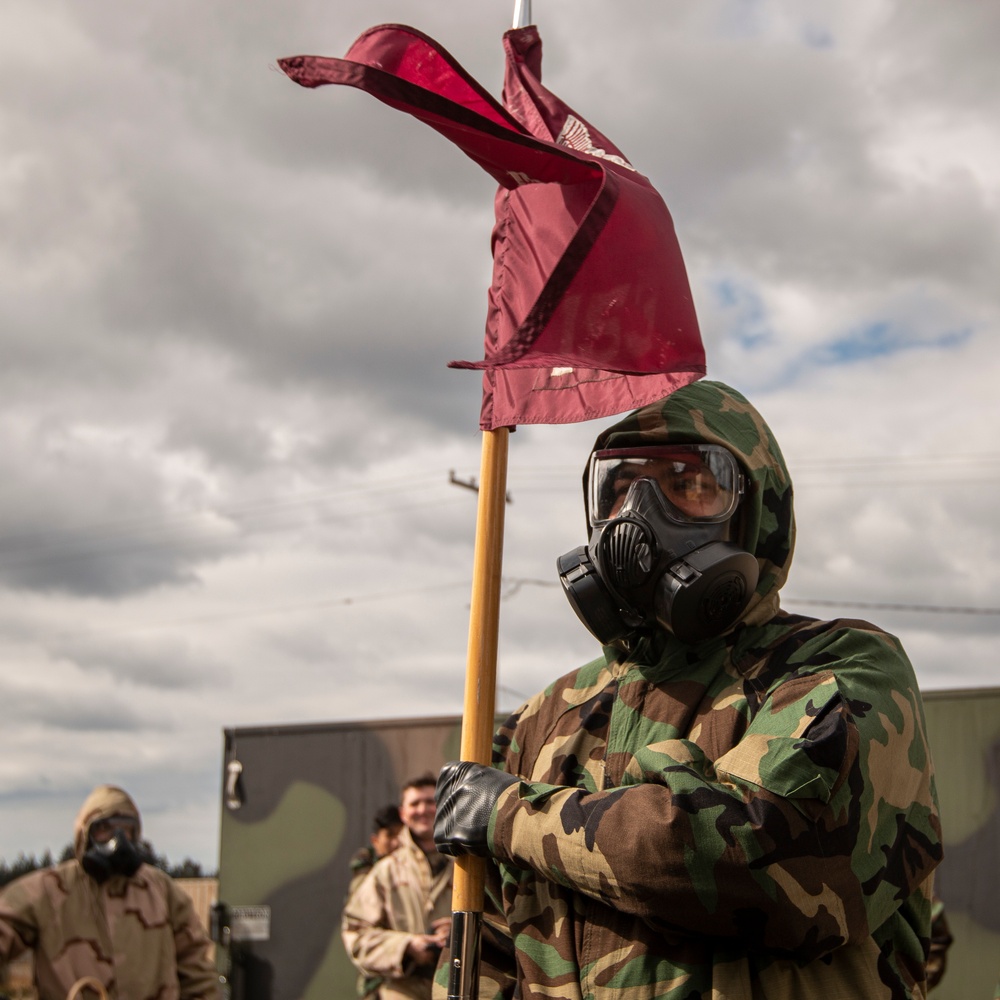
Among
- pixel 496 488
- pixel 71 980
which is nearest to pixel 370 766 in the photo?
pixel 71 980

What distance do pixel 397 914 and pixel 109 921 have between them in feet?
5.99

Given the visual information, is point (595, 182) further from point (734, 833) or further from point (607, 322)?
point (734, 833)

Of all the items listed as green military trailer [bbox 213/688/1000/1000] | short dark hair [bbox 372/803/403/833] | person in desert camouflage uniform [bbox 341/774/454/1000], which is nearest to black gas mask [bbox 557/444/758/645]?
person in desert camouflage uniform [bbox 341/774/454/1000]

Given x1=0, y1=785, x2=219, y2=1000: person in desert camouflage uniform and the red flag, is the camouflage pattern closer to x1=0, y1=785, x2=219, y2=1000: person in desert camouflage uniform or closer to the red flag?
x1=0, y1=785, x2=219, y2=1000: person in desert camouflage uniform

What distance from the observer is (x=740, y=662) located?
267 cm

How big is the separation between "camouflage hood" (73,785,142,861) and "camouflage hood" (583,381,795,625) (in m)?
5.19

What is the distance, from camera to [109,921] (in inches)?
270

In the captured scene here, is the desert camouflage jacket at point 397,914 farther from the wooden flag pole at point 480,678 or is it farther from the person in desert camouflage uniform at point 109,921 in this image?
the wooden flag pole at point 480,678

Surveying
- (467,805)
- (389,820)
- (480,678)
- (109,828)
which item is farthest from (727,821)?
(389,820)

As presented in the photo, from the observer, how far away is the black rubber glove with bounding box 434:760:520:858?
8.30 ft

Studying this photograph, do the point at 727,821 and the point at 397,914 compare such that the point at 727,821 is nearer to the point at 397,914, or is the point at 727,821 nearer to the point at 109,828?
the point at 109,828

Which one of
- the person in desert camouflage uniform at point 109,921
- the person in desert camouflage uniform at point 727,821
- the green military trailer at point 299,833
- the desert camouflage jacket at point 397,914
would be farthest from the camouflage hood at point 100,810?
the person in desert camouflage uniform at point 727,821

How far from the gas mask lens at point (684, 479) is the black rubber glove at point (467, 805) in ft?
2.06

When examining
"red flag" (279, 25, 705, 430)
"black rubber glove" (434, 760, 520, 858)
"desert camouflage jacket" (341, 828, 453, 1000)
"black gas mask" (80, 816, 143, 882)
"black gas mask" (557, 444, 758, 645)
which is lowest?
"desert camouflage jacket" (341, 828, 453, 1000)
